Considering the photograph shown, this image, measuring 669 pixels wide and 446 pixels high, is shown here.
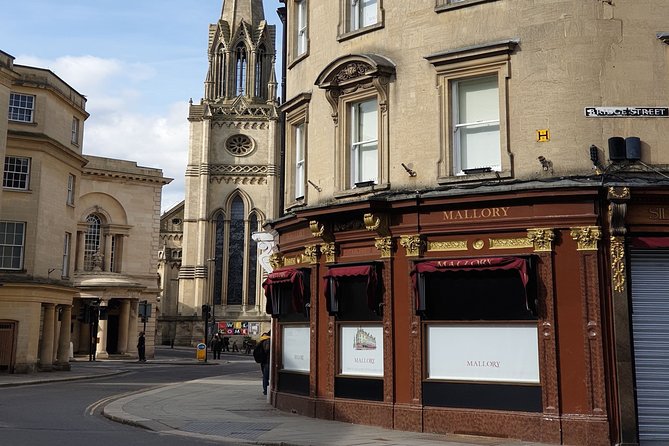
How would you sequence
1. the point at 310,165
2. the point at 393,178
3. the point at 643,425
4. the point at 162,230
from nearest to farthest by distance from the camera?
the point at 643,425, the point at 393,178, the point at 310,165, the point at 162,230

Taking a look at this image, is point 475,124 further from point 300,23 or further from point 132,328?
point 132,328

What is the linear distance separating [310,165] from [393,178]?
3.09 meters

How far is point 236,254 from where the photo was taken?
87.0 meters

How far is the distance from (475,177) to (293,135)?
661cm

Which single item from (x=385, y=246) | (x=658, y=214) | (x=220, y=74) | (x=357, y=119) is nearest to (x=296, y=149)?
(x=357, y=119)

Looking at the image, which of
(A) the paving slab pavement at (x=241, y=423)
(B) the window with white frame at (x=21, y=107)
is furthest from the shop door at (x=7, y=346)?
(A) the paving slab pavement at (x=241, y=423)

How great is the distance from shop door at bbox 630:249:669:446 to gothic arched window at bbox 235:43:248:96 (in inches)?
3258

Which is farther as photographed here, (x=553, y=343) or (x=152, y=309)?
(x=152, y=309)

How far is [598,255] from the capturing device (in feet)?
48.2

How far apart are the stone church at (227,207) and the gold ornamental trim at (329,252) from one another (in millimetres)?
66347

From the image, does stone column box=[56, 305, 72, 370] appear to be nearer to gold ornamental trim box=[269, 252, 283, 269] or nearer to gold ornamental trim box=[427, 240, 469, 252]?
gold ornamental trim box=[269, 252, 283, 269]

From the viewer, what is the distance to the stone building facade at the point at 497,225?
14609 mm

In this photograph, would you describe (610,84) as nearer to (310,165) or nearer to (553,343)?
(553,343)

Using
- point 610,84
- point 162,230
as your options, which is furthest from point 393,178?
point 162,230
